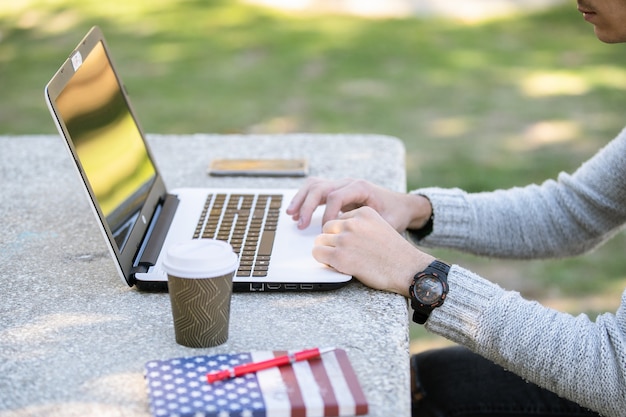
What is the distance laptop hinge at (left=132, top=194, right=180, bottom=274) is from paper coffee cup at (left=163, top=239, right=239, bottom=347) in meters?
0.23

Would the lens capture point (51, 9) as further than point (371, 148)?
Yes

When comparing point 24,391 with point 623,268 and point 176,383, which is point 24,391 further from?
point 623,268

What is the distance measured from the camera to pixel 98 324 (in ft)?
4.27

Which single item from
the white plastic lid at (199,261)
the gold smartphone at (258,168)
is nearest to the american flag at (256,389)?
the white plastic lid at (199,261)

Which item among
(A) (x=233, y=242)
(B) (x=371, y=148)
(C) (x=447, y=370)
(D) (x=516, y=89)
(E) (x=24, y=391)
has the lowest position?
(D) (x=516, y=89)

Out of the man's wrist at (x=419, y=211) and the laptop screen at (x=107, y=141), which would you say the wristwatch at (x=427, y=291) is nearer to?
the man's wrist at (x=419, y=211)

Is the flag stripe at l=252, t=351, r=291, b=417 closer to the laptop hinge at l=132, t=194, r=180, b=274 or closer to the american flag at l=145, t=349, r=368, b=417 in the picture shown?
the american flag at l=145, t=349, r=368, b=417

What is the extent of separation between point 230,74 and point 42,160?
11.8 ft

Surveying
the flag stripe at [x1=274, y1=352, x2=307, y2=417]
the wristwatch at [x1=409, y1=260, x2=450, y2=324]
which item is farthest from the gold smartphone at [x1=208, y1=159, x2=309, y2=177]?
the flag stripe at [x1=274, y1=352, x2=307, y2=417]

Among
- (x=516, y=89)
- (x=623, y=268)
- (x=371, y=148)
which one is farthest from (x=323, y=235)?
(x=516, y=89)

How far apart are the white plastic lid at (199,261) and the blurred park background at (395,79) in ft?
5.85

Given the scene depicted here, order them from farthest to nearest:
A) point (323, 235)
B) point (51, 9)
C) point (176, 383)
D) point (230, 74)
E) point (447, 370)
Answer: point (51, 9) → point (230, 74) → point (447, 370) → point (323, 235) → point (176, 383)

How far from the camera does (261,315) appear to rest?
1325 millimetres

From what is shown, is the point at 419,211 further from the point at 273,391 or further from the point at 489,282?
the point at 273,391
